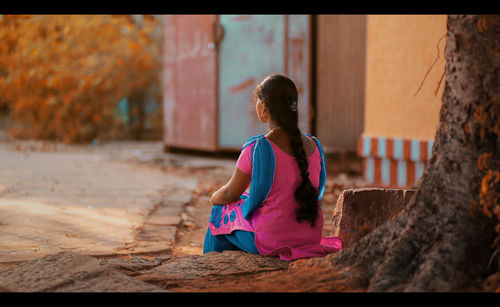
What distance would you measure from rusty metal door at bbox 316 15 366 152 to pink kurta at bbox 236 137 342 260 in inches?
252

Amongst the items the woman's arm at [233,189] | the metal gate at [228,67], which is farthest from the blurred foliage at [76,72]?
the woman's arm at [233,189]

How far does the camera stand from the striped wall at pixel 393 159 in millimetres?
6059

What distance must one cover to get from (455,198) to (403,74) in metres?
4.04

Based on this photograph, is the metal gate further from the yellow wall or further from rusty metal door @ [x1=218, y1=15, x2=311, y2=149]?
the yellow wall

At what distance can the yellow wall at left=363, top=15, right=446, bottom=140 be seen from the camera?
5.85 metres

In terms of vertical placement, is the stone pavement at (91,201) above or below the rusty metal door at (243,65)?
below

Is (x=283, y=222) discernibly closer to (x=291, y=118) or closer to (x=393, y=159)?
(x=291, y=118)

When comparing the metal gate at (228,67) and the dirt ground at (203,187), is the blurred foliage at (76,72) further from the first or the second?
the metal gate at (228,67)

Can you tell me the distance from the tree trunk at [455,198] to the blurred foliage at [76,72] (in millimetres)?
9418

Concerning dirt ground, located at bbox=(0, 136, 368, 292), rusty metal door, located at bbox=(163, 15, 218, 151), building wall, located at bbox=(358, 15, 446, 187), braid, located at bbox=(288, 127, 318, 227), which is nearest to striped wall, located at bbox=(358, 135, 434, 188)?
building wall, located at bbox=(358, 15, 446, 187)

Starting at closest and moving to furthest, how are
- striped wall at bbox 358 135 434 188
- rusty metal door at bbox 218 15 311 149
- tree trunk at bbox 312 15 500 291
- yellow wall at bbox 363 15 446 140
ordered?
tree trunk at bbox 312 15 500 291 < yellow wall at bbox 363 15 446 140 < striped wall at bbox 358 135 434 188 < rusty metal door at bbox 218 15 311 149

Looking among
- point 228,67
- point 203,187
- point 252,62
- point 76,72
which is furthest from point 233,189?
point 76,72
